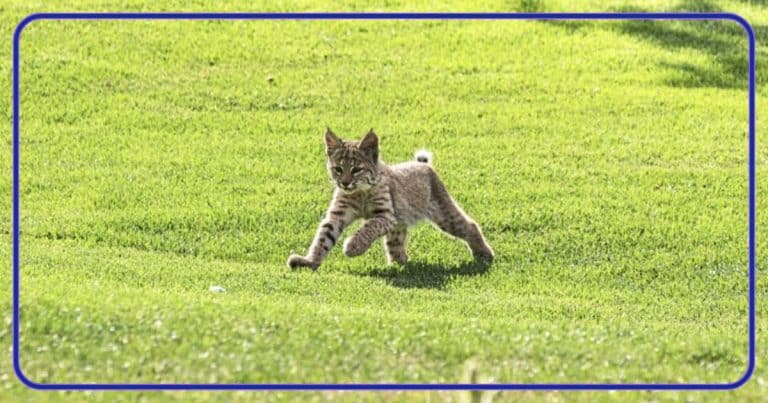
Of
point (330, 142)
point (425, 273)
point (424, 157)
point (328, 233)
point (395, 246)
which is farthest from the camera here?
point (424, 157)

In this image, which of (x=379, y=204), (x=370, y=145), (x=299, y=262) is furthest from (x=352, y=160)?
(x=299, y=262)

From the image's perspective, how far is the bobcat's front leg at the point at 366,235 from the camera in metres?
11.7

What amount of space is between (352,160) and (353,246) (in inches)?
29.3

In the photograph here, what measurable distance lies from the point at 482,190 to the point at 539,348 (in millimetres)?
3476

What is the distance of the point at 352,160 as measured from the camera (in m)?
11.3

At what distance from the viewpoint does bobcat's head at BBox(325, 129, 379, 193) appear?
11273mm

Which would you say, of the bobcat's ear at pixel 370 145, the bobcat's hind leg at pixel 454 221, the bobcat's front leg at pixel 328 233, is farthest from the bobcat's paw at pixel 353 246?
the bobcat's hind leg at pixel 454 221

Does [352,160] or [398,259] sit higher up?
[352,160]

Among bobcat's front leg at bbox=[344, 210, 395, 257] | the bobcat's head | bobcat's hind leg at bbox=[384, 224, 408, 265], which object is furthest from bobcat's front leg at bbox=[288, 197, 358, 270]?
bobcat's hind leg at bbox=[384, 224, 408, 265]

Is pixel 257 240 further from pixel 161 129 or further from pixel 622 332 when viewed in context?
pixel 622 332

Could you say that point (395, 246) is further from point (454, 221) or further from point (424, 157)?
point (424, 157)

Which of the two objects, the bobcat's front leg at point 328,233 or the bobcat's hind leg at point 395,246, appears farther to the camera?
the bobcat's hind leg at point 395,246

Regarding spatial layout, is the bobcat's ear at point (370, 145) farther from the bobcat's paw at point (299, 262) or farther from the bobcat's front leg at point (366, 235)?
the bobcat's paw at point (299, 262)

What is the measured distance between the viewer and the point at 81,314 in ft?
31.6
